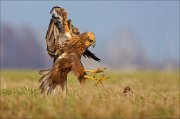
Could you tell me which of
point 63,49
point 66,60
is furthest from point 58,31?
point 66,60

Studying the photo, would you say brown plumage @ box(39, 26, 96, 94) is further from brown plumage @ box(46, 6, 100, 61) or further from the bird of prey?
brown plumage @ box(46, 6, 100, 61)

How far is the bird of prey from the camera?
12320mm

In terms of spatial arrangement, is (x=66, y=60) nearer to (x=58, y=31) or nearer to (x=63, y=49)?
(x=63, y=49)

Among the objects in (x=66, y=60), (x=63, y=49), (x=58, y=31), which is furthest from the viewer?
(x=58, y=31)

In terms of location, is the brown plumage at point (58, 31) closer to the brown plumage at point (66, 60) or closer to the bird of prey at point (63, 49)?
the bird of prey at point (63, 49)

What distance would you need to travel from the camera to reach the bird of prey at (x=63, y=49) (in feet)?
40.4

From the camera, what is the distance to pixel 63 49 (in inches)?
497

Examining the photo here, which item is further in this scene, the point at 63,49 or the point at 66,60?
the point at 63,49

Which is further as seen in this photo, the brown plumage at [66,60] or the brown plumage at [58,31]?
the brown plumage at [58,31]

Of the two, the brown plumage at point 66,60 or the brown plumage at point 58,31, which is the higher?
the brown plumage at point 58,31

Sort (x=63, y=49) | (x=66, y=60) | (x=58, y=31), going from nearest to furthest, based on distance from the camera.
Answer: (x=66, y=60) < (x=63, y=49) < (x=58, y=31)

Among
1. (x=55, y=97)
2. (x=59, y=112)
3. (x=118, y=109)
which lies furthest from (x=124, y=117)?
(x=55, y=97)

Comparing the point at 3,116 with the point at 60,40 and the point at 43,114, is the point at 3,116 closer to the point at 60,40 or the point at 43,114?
the point at 43,114

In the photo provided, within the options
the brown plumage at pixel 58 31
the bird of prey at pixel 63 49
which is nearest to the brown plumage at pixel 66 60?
the bird of prey at pixel 63 49
